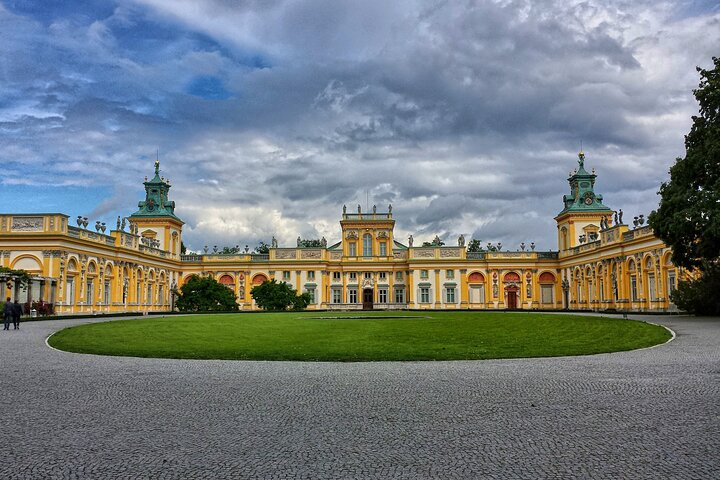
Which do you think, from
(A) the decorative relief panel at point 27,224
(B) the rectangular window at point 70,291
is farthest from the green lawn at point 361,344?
(B) the rectangular window at point 70,291

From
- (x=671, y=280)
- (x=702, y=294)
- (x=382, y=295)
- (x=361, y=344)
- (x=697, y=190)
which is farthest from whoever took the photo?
(x=382, y=295)

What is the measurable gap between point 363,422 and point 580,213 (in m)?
64.2

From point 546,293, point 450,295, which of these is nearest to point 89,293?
point 450,295

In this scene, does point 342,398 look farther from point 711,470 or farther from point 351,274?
point 351,274

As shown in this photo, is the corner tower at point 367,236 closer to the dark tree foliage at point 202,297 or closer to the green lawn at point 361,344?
the dark tree foliage at point 202,297

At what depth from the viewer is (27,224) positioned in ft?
141

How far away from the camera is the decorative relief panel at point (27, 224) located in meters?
42.8

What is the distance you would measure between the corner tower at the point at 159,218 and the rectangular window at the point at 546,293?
1677 inches

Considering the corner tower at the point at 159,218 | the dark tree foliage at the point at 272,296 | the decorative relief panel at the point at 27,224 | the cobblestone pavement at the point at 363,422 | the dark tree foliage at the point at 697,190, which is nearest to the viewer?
the cobblestone pavement at the point at 363,422

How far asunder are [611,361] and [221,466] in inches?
381

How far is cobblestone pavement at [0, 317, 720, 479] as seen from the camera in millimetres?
5199

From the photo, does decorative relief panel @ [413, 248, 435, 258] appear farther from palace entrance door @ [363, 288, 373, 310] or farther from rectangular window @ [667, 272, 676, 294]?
rectangular window @ [667, 272, 676, 294]

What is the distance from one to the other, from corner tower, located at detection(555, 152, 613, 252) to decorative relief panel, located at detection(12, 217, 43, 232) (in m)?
51.5

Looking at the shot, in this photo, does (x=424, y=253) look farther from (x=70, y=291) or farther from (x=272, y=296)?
(x=70, y=291)
